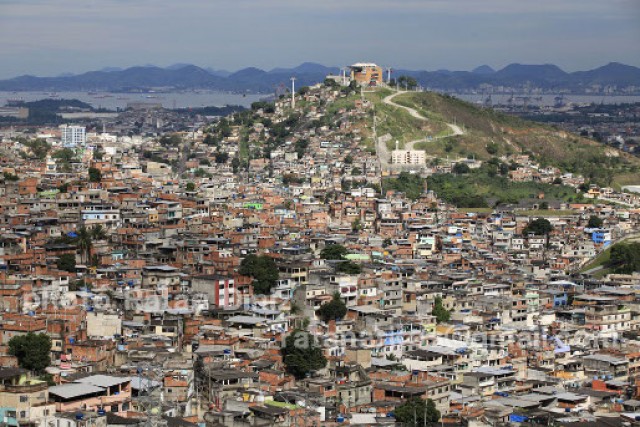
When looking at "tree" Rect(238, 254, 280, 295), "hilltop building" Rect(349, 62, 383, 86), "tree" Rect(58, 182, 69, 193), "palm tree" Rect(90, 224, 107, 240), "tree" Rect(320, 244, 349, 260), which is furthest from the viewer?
"hilltop building" Rect(349, 62, 383, 86)

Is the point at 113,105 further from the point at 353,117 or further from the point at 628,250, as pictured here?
the point at 628,250

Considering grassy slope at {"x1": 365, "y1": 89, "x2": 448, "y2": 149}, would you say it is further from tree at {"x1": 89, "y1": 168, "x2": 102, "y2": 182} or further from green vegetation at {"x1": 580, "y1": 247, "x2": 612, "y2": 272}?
tree at {"x1": 89, "y1": 168, "x2": 102, "y2": 182}

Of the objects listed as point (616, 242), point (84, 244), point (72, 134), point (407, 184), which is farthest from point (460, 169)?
point (84, 244)

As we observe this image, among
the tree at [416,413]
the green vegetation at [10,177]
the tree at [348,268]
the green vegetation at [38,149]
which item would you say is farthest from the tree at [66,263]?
the green vegetation at [38,149]

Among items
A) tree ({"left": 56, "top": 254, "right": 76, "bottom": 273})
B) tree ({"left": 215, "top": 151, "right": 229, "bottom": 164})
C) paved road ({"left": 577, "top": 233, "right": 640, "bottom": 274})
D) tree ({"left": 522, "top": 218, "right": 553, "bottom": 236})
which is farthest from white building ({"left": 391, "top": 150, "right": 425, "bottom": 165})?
tree ({"left": 56, "top": 254, "right": 76, "bottom": 273})

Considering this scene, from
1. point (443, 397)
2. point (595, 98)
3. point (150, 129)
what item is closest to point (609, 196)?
point (443, 397)

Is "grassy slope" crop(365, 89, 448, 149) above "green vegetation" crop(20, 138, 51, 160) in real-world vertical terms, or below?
above

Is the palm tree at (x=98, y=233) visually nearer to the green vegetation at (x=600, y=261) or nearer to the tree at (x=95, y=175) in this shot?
the tree at (x=95, y=175)
